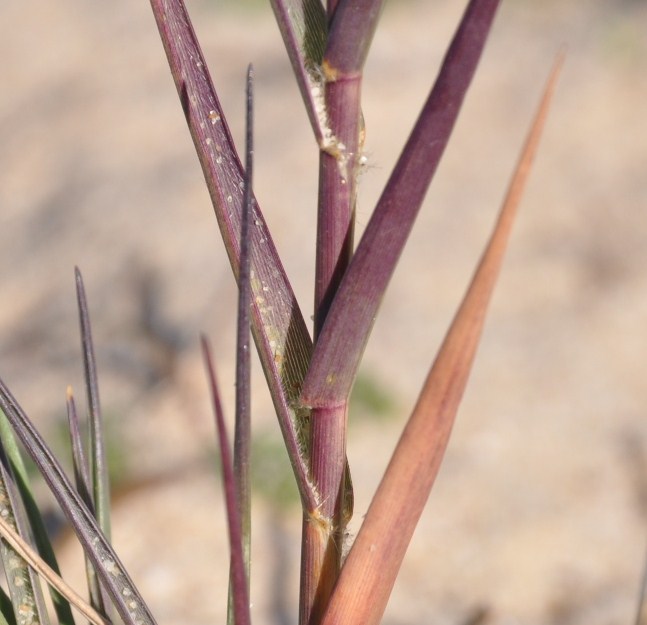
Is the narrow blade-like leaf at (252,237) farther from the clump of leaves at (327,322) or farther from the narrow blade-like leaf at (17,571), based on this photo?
the narrow blade-like leaf at (17,571)

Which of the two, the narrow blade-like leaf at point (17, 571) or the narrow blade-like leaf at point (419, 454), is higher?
the narrow blade-like leaf at point (419, 454)

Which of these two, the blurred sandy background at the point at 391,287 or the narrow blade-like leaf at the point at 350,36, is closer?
the narrow blade-like leaf at the point at 350,36

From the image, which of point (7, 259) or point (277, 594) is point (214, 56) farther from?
point (277, 594)

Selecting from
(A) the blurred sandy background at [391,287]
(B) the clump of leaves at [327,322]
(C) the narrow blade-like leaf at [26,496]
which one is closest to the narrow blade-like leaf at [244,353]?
(B) the clump of leaves at [327,322]

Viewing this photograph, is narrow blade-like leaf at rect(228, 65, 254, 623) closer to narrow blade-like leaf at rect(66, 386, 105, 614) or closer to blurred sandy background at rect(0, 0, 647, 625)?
narrow blade-like leaf at rect(66, 386, 105, 614)

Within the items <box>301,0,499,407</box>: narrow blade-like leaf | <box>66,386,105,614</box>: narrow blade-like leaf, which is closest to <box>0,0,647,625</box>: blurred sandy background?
<box>66,386,105,614</box>: narrow blade-like leaf

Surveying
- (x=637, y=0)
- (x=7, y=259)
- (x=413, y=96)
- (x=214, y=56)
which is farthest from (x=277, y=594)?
(x=637, y=0)
